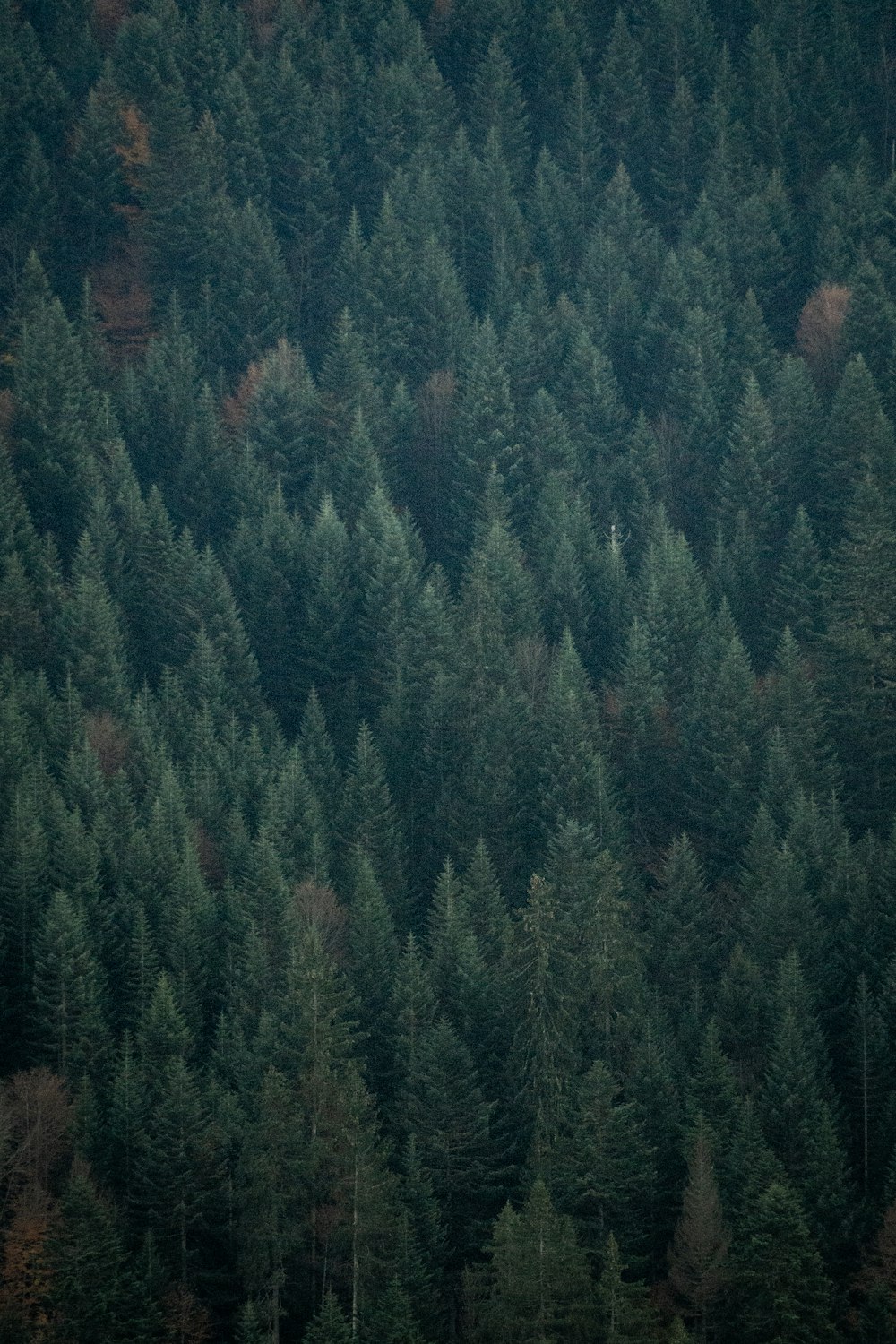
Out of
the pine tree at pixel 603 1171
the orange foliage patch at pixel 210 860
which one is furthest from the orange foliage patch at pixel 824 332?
the pine tree at pixel 603 1171

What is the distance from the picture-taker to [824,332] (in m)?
110

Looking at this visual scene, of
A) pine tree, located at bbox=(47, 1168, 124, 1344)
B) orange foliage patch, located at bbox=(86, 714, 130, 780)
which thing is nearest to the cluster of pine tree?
pine tree, located at bbox=(47, 1168, 124, 1344)

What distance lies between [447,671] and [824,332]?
1432 inches

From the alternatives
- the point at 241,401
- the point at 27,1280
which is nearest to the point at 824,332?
Result: the point at 241,401

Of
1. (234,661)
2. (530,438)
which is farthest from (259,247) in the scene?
(234,661)

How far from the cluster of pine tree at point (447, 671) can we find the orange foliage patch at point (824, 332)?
429mm

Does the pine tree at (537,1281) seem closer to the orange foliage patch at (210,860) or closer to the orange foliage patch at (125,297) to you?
the orange foliage patch at (210,860)

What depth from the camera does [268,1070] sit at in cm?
Answer: 6350

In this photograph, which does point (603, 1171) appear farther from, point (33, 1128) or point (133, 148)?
point (133, 148)

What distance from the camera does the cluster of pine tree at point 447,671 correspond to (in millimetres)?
63000

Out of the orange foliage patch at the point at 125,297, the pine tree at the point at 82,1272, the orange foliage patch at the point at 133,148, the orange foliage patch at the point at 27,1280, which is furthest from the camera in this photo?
the orange foliage patch at the point at 133,148

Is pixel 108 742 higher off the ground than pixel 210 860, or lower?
higher

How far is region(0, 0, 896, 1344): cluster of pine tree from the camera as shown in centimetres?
6300

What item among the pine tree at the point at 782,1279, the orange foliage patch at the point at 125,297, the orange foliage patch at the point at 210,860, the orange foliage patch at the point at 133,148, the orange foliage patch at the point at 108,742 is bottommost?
the pine tree at the point at 782,1279
